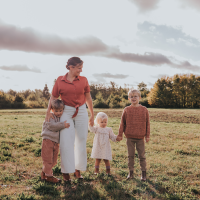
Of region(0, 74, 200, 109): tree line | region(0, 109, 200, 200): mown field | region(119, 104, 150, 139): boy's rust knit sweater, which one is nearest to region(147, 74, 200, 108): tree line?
region(0, 74, 200, 109): tree line

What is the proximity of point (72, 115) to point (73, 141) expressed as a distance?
1.75ft

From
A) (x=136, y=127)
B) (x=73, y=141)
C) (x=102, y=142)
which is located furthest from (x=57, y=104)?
(x=136, y=127)

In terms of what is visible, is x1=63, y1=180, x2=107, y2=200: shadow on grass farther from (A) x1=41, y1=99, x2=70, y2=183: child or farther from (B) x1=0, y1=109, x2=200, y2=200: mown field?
(A) x1=41, y1=99, x2=70, y2=183: child

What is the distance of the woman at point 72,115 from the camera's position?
159 inches

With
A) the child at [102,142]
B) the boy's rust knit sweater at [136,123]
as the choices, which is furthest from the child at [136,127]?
the child at [102,142]

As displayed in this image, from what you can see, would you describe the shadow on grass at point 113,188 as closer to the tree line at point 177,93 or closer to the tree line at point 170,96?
the tree line at point 170,96

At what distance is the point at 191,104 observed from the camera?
4312 centimetres

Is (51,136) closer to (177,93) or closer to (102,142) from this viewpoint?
(102,142)

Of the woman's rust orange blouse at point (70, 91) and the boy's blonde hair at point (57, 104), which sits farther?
the woman's rust orange blouse at point (70, 91)

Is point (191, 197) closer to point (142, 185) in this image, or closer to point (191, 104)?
point (142, 185)

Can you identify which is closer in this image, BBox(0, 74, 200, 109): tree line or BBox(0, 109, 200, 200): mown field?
BBox(0, 109, 200, 200): mown field

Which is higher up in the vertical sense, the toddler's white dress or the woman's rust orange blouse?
the woman's rust orange blouse

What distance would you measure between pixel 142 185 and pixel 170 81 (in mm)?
43358

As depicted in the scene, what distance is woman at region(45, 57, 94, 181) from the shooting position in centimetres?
404
